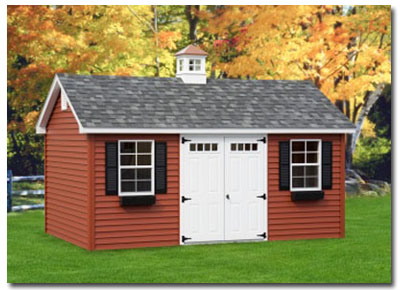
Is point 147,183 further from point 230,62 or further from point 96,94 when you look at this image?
point 230,62

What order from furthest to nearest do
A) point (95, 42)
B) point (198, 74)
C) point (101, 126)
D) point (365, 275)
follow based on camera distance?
point (95, 42) < point (198, 74) < point (101, 126) < point (365, 275)

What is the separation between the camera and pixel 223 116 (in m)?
17.4

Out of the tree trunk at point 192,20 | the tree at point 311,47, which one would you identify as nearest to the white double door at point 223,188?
the tree at point 311,47

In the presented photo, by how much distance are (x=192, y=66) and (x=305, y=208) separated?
4050 mm

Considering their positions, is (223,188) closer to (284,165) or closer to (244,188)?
(244,188)

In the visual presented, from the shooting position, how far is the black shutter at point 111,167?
52.9ft

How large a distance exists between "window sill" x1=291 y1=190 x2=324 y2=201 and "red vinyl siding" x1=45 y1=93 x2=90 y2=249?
173 inches

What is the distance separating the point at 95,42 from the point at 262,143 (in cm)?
980

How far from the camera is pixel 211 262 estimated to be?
50.2 ft

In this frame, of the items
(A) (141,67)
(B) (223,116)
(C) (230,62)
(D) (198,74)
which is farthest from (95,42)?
(B) (223,116)

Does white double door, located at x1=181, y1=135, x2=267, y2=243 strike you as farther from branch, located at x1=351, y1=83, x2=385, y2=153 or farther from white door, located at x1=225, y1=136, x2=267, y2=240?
branch, located at x1=351, y1=83, x2=385, y2=153

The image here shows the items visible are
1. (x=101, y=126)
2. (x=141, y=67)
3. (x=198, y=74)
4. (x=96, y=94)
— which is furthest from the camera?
(x=141, y=67)

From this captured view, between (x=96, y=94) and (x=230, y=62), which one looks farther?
(x=230, y=62)

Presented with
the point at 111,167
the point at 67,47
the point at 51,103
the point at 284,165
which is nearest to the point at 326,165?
the point at 284,165
